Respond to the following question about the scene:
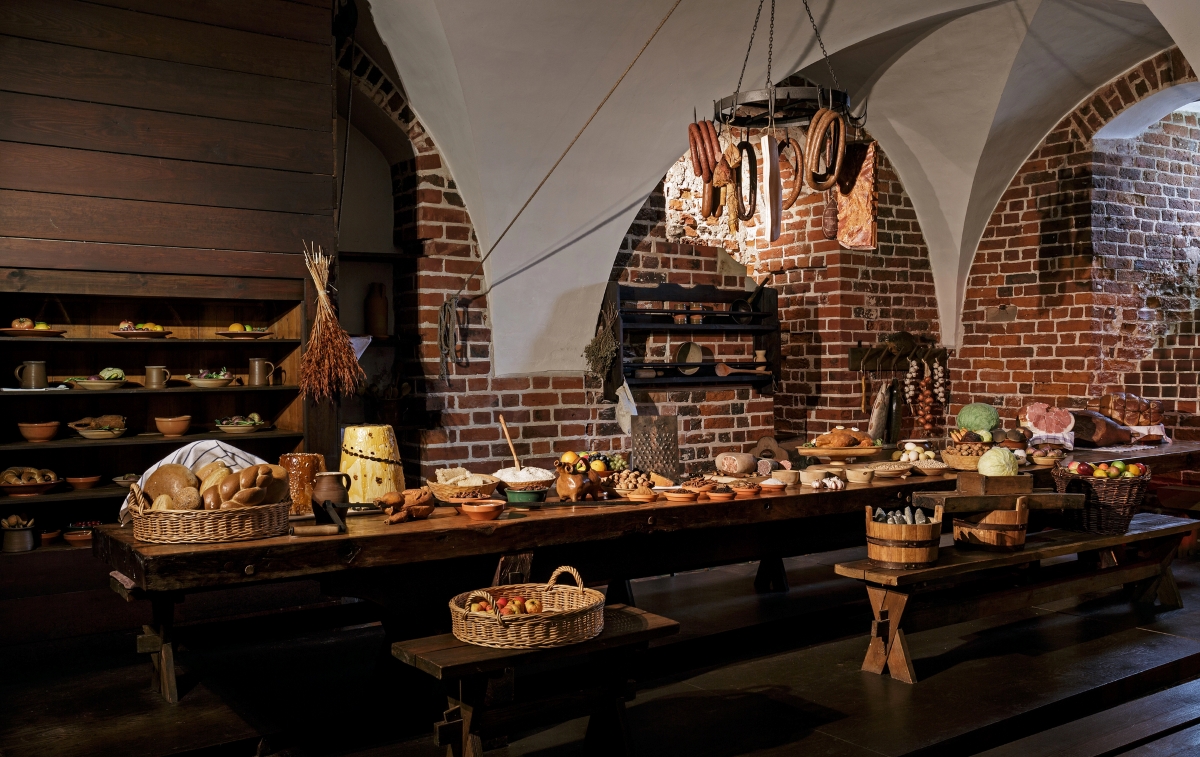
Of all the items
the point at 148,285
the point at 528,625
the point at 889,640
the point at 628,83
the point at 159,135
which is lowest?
the point at 889,640

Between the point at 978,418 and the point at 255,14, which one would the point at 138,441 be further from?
the point at 978,418

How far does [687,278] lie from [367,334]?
2.23m

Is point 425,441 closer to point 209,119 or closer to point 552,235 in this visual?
point 552,235

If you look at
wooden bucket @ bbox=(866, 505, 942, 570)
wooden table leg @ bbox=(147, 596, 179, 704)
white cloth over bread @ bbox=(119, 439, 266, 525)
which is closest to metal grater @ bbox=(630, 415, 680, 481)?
wooden bucket @ bbox=(866, 505, 942, 570)

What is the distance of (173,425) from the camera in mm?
4480

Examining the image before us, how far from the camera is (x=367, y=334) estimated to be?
5.41m

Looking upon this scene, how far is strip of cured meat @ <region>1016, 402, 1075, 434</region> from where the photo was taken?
5.84 meters

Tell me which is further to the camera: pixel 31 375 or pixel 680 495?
pixel 31 375

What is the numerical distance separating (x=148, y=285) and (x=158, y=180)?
465 millimetres

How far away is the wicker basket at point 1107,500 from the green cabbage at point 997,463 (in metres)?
0.39

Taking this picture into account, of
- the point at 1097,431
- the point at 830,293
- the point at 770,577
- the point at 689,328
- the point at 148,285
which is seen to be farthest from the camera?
the point at 830,293

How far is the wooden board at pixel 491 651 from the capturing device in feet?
8.68

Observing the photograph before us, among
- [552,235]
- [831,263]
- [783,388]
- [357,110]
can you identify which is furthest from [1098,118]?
[357,110]

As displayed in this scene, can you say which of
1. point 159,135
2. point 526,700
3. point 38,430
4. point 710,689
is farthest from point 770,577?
point 159,135
